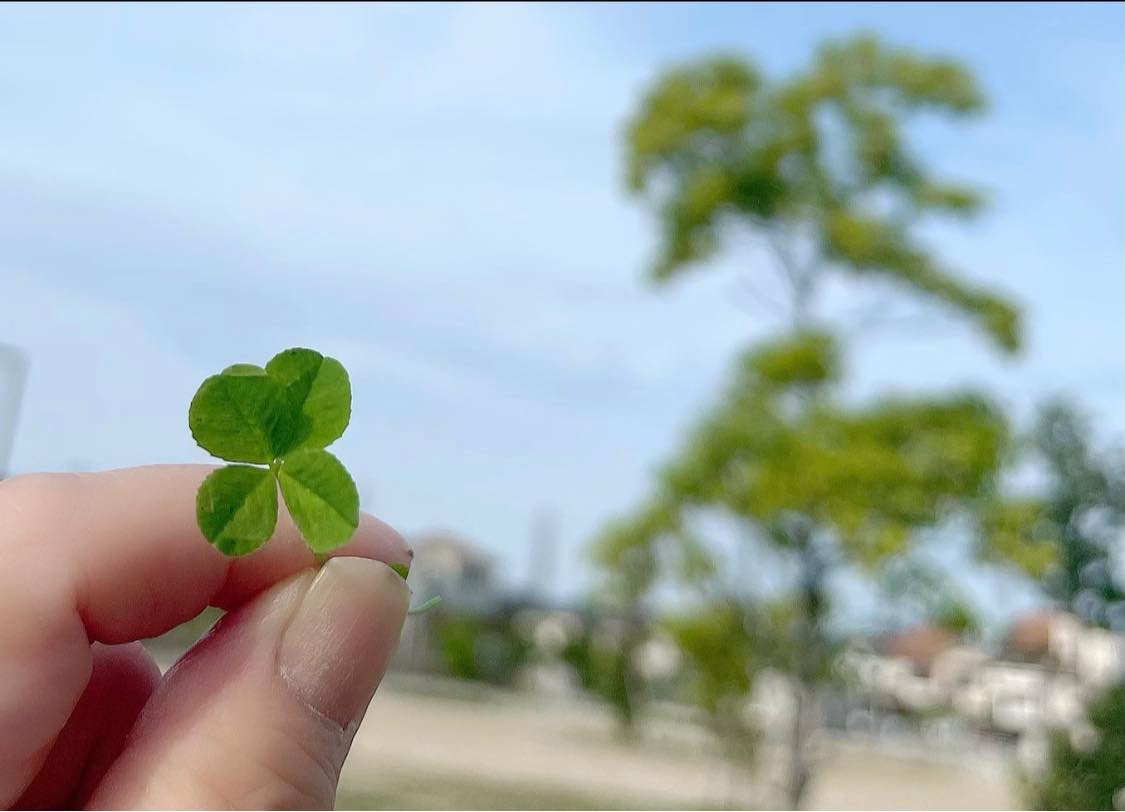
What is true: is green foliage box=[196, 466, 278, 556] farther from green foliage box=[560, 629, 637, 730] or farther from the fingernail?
green foliage box=[560, 629, 637, 730]

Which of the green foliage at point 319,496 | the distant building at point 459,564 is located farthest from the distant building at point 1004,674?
the distant building at point 459,564

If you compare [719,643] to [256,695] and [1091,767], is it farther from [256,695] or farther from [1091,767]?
[256,695]

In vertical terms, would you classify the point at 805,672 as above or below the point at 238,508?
below

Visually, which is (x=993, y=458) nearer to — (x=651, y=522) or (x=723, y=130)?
(x=651, y=522)

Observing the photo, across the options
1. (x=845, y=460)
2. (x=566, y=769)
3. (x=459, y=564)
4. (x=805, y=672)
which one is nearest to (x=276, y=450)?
(x=845, y=460)

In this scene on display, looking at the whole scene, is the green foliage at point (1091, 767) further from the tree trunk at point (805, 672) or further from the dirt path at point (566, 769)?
the tree trunk at point (805, 672)

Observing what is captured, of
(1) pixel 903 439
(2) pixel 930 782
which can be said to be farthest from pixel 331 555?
(2) pixel 930 782

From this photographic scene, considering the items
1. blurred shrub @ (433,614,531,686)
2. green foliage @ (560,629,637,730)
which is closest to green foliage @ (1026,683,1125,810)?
green foliage @ (560,629,637,730)
